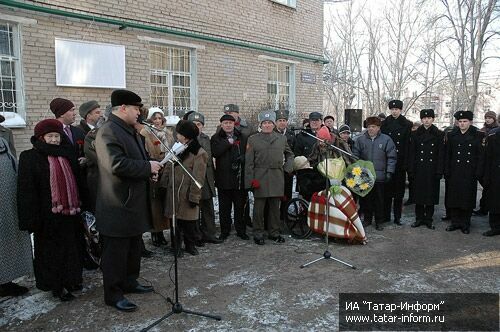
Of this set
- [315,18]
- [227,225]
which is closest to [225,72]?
[315,18]

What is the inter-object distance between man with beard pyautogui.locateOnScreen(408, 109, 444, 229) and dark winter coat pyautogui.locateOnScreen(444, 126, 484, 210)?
0.18 meters

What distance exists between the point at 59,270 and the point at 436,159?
547 centimetres

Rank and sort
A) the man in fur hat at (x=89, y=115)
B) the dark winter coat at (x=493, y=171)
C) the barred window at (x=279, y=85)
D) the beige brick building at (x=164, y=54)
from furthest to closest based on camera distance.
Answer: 1. the barred window at (x=279, y=85)
2. the beige brick building at (x=164, y=54)
3. the dark winter coat at (x=493, y=171)
4. the man in fur hat at (x=89, y=115)

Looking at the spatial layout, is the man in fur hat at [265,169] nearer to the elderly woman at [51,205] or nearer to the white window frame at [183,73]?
the elderly woman at [51,205]

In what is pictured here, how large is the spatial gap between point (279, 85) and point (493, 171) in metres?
7.11

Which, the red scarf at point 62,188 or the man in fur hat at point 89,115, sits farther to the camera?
the man in fur hat at point 89,115

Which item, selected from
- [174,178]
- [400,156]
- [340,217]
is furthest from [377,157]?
[174,178]

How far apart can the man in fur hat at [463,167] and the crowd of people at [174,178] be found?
15 millimetres

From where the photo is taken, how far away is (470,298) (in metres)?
3.92

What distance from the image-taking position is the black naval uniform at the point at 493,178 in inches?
238

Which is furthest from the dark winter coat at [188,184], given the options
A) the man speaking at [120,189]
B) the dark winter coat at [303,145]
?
the dark winter coat at [303,145]

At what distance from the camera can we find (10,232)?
3.82 meters

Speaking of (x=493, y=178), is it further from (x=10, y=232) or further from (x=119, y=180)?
(x=10, y=232)

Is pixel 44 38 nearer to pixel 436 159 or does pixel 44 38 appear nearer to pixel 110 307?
pixel 110 307
